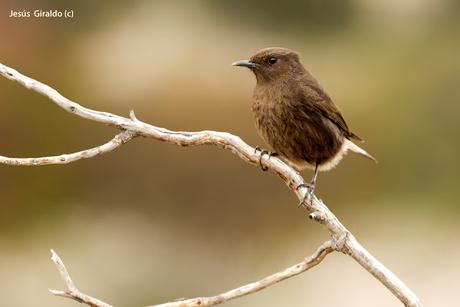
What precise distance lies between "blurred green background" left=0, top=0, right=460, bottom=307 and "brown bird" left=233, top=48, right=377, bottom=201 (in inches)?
157

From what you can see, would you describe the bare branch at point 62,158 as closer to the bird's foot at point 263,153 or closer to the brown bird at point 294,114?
the bird's foot at point 263,153

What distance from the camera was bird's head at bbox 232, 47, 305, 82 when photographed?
719cm

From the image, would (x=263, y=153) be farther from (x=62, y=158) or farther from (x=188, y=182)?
(x=188, y=182)

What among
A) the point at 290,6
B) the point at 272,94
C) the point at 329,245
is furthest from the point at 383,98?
the point at 329,245

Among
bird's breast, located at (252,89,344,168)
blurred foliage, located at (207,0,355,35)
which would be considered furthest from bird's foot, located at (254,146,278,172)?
blurred foliage, located at (207,0,355,35)

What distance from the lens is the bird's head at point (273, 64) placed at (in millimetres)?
7188

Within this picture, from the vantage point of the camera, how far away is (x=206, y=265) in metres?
12.0

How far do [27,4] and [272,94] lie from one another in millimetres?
7969

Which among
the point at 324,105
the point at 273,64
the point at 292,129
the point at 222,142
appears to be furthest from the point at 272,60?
the point at 222,142

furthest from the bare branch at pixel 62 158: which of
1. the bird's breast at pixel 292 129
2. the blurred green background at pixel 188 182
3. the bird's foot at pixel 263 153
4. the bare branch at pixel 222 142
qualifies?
the blurred green background at pixel 188 182

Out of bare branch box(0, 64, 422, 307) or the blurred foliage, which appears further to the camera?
the blurred foliage

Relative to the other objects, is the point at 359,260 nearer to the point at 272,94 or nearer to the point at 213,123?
the point at 272,94

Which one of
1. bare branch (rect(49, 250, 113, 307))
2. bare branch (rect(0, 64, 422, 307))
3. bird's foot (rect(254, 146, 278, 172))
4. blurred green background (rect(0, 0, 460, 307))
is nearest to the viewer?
bare branch (rect(49, 250, 113, 307))

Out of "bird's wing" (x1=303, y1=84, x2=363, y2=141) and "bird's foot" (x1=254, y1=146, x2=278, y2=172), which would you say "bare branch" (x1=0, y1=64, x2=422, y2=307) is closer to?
"bird's foot" (x1=254, y1=146, x2=278, y2=172)
